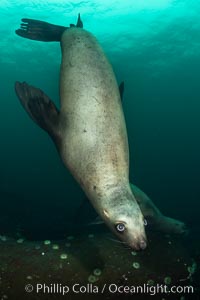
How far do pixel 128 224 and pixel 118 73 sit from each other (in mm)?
30835

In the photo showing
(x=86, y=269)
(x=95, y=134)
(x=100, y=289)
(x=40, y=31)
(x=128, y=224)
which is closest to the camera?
(x=128, y=224)

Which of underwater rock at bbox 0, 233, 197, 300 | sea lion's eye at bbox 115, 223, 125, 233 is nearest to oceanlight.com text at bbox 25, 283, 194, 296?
underwater rock at bbox 0, 233, 197, 300

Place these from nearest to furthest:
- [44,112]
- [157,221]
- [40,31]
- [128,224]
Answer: [128,224]
[44,112]
[40,31]
[157,221]

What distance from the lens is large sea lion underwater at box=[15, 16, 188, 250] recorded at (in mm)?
2973

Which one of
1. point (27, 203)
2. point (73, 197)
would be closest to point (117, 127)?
point (27, 203)

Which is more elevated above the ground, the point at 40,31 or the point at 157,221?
the point at 40,31

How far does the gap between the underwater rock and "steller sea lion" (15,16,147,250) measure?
1012 millimetres

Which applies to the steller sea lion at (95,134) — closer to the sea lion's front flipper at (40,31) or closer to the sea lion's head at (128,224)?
the sea lion's head at (128,224)

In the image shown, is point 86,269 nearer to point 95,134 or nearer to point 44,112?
point 95,134

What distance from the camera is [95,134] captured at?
3.14m

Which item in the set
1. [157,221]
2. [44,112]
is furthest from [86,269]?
[157,221]

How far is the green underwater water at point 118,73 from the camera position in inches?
540

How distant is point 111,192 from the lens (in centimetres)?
306

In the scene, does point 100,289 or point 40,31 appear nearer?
point 100,289
